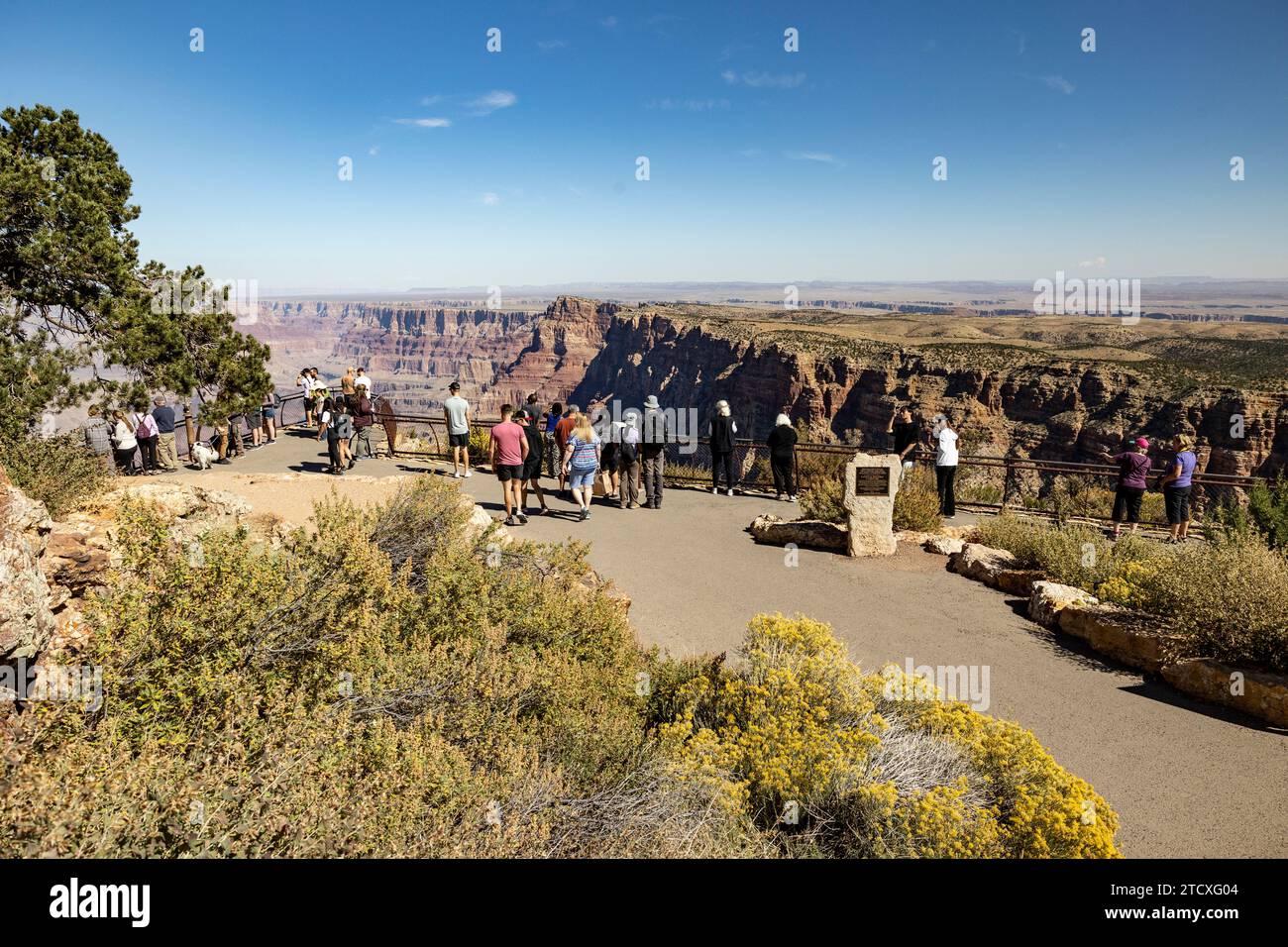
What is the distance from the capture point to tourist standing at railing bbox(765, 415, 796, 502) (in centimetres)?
1150

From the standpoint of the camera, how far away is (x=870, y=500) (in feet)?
30.0

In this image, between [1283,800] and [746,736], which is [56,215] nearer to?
[746,736]

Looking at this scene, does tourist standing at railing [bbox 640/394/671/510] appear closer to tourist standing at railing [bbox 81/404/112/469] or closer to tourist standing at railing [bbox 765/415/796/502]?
tourist standing at railing [bbox 765/415/796/502]

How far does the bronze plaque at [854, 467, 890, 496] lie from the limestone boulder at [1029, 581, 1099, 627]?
91.7 inches

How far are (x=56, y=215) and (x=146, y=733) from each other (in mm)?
7829

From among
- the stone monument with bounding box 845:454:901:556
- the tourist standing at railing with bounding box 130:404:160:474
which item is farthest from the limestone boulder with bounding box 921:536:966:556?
the tourist standing at railing with bounding box 130:404:160:474

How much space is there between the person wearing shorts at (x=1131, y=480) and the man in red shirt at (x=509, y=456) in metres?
8.61

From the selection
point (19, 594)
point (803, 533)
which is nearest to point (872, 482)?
point (803, 533)

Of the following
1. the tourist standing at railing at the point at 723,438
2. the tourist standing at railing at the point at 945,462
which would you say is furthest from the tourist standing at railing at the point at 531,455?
the tourist standing at railing at the point at 945,462

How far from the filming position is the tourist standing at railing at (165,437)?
1198 centimetres

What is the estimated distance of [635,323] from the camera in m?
140

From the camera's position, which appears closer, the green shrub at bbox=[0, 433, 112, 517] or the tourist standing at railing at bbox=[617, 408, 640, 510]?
the green shrub at bbox=[0, 433, 112, 517]
